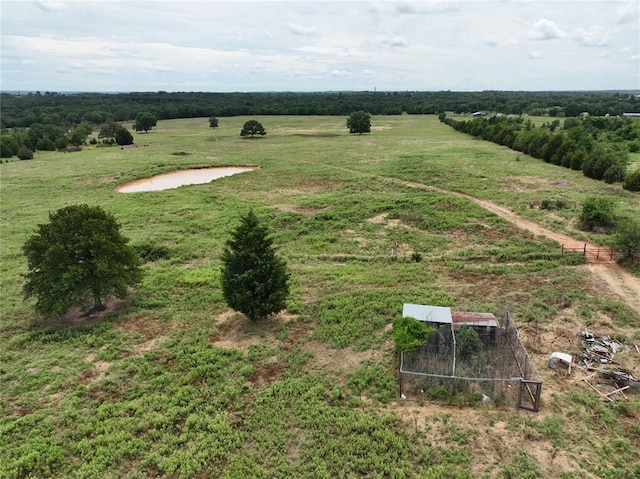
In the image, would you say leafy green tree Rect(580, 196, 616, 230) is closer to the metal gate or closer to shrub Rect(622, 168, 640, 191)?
shrub Rect(622, 168, 640, 191)

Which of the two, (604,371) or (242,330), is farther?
(242,330)

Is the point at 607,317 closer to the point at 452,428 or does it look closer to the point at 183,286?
the point at 452,428

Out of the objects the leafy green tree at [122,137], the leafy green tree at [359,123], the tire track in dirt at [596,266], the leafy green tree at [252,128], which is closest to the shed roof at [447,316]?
the tire track in dirt at [596,266]

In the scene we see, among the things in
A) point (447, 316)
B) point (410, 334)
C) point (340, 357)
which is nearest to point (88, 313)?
point (340, 357)

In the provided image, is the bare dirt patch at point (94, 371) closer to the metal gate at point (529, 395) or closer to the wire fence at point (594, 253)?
the metal gate at point (529, 395)

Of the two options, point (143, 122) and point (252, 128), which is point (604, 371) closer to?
point (252, 128)

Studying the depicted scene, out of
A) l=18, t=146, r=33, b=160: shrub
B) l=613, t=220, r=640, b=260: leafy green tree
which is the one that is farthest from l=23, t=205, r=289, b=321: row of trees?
l=18, t=146, r=33, b=160: shrub
